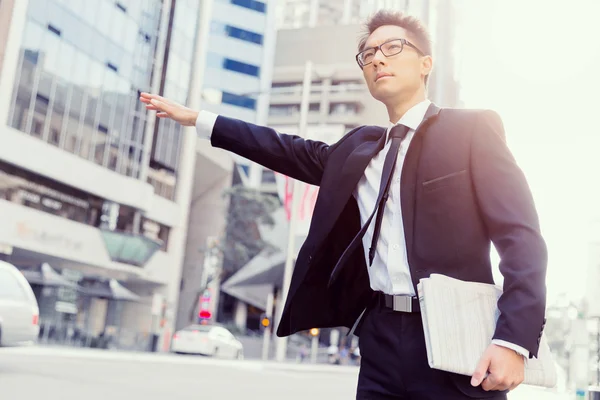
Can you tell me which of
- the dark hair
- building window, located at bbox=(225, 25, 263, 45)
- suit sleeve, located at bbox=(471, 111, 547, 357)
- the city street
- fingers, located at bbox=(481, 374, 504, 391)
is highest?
building window, located at bbox=(225, 25, 263, 45)

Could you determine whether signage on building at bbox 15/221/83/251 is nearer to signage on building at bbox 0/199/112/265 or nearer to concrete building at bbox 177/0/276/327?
signage on building at bbox 0/199/112/265

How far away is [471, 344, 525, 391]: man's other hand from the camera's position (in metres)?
2.07

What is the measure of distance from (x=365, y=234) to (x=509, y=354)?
655 mm

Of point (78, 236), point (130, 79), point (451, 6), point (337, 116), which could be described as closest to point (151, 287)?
point (78, 236)

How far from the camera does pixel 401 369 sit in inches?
90.0

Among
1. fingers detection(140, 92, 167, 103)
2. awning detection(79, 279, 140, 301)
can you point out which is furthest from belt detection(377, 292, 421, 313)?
awning detection(79, 279, 140, 301)

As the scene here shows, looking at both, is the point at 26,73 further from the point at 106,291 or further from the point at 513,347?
the point at 513,347

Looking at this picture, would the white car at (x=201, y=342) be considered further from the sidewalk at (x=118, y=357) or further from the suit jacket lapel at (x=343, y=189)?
the suit jacket lapel at (x=343, y=189)

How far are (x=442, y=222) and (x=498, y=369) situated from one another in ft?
1.59

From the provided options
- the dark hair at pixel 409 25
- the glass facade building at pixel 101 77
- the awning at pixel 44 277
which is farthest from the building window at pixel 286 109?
the dark hair at pixel 409 25

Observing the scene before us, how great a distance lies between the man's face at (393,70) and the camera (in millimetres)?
2678

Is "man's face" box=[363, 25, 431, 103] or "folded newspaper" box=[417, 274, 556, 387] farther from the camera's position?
"man's face" box=[363, 25, 431, 103]

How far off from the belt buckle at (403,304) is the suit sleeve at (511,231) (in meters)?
0.28

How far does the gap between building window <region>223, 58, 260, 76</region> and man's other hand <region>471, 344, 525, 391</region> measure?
234ft
